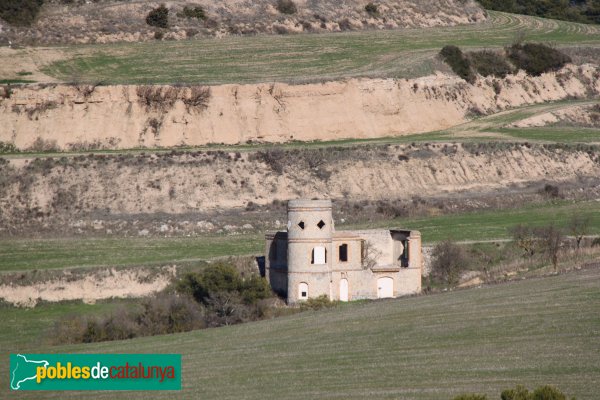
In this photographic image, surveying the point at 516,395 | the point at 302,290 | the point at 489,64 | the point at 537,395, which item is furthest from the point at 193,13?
the point at 537,395

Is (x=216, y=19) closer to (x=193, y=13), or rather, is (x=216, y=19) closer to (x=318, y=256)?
(x=193, y=13)

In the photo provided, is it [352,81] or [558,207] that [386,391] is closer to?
[558,207]

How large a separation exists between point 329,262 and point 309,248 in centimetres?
86

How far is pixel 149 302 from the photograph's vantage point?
208ft

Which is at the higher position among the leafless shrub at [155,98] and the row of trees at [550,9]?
the row of trees at [550,9]

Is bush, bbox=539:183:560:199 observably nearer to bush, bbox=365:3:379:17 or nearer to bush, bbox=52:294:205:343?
bush, bbox=365:3:379:17

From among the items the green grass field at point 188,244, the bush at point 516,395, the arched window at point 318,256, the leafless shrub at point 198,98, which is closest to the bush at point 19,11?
the leafless shrub at point 198,98

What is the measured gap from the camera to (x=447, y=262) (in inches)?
2803

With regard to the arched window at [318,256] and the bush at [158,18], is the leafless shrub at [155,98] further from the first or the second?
the arched window at [318,256]

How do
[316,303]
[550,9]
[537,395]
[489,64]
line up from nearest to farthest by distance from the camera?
[537,395] < [316,303] < [489,64] < [550,9]

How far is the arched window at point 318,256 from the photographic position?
6788 cm

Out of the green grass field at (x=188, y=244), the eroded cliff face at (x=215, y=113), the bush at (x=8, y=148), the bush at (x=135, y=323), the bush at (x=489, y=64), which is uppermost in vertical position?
the bush at (x=489, y=64)

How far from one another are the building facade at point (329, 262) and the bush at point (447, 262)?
4.13 ft

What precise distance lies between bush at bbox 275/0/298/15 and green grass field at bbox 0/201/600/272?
2903 centimetres
